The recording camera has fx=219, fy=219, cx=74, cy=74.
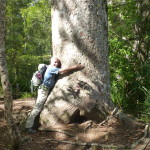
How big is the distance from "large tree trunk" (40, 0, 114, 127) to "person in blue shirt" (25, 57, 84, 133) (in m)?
0.15

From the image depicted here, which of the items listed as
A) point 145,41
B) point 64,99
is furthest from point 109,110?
point 145,41

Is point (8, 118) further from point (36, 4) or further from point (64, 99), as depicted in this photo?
point (36, 4)

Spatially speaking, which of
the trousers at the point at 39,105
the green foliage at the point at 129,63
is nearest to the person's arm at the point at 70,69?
the trousers at the point at 39,105

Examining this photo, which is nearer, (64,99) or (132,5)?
(64,99)

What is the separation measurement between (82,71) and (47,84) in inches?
38.0

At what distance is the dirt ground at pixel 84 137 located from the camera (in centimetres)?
457

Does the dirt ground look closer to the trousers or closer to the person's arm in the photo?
the trousers

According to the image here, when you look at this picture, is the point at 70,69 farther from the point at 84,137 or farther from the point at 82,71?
the point at 84,137

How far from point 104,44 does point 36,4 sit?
11782 mm

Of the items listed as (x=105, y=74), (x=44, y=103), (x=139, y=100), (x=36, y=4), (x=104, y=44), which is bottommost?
(x=139, y=100)

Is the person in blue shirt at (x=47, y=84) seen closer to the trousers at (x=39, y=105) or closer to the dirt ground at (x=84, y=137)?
the trousers at (x=39, y=105)

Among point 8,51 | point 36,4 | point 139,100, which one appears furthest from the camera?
point 36,4

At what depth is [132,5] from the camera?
29.2 feet

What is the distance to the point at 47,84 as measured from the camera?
5594mm
